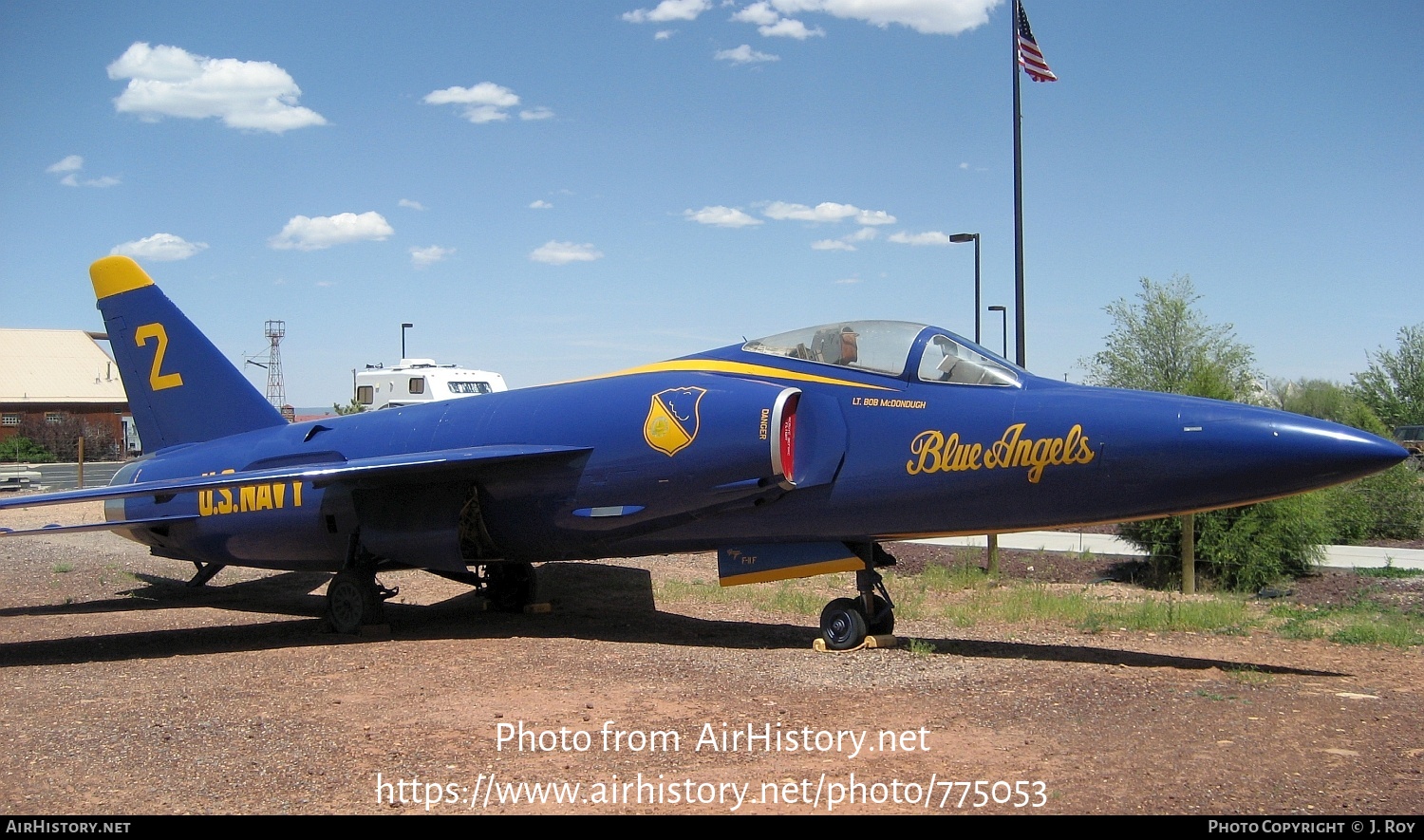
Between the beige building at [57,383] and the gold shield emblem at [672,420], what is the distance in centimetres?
5214

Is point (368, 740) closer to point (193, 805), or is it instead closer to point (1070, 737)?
point (193, 805)

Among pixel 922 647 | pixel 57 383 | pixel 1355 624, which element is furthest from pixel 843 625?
pixel 57 383

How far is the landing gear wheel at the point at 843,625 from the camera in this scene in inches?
377

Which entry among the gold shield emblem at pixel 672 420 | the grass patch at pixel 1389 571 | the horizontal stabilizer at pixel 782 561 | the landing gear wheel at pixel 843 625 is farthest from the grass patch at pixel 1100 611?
the gold shield emblem at pixel 672 420

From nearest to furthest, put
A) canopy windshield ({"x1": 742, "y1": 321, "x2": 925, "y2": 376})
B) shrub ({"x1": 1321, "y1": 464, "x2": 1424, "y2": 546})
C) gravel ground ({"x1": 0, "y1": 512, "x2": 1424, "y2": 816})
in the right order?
gravel ground ({"x1": 0, "y1": 512, "x2": 1424, "y2": 816}) → canopy windshield ({"x1": 742, "y1": 321, "x2": 925, "y2": 376}) → shrub ({"x1": 1321, "y1": 464, "x2": 1424, "y2": 546})

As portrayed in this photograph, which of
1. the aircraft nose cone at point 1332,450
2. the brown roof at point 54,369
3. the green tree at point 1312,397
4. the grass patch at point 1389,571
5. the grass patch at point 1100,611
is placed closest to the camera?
the aircraft nose cone at point 1332,450

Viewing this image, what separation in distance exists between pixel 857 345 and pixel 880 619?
243 centimetres

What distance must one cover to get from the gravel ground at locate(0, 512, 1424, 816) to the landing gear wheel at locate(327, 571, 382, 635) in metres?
0.21

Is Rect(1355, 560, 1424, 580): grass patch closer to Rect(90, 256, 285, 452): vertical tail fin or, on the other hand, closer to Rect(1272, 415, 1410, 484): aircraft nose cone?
Rect(1272, 415, 1410, 484): aircraft nose cone

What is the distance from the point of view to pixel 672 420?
1005 centimetres

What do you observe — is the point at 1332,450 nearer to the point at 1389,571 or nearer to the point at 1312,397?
the point at 1389,571

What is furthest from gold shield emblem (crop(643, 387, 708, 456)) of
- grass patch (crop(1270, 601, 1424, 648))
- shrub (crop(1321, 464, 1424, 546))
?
shrub (crop(1321, 464, 1424, 546))

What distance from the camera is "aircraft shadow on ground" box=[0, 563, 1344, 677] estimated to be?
9.78 metres

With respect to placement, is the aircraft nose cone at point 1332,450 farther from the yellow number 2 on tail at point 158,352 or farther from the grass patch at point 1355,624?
the yellow number 2 on tail at point 158,352
